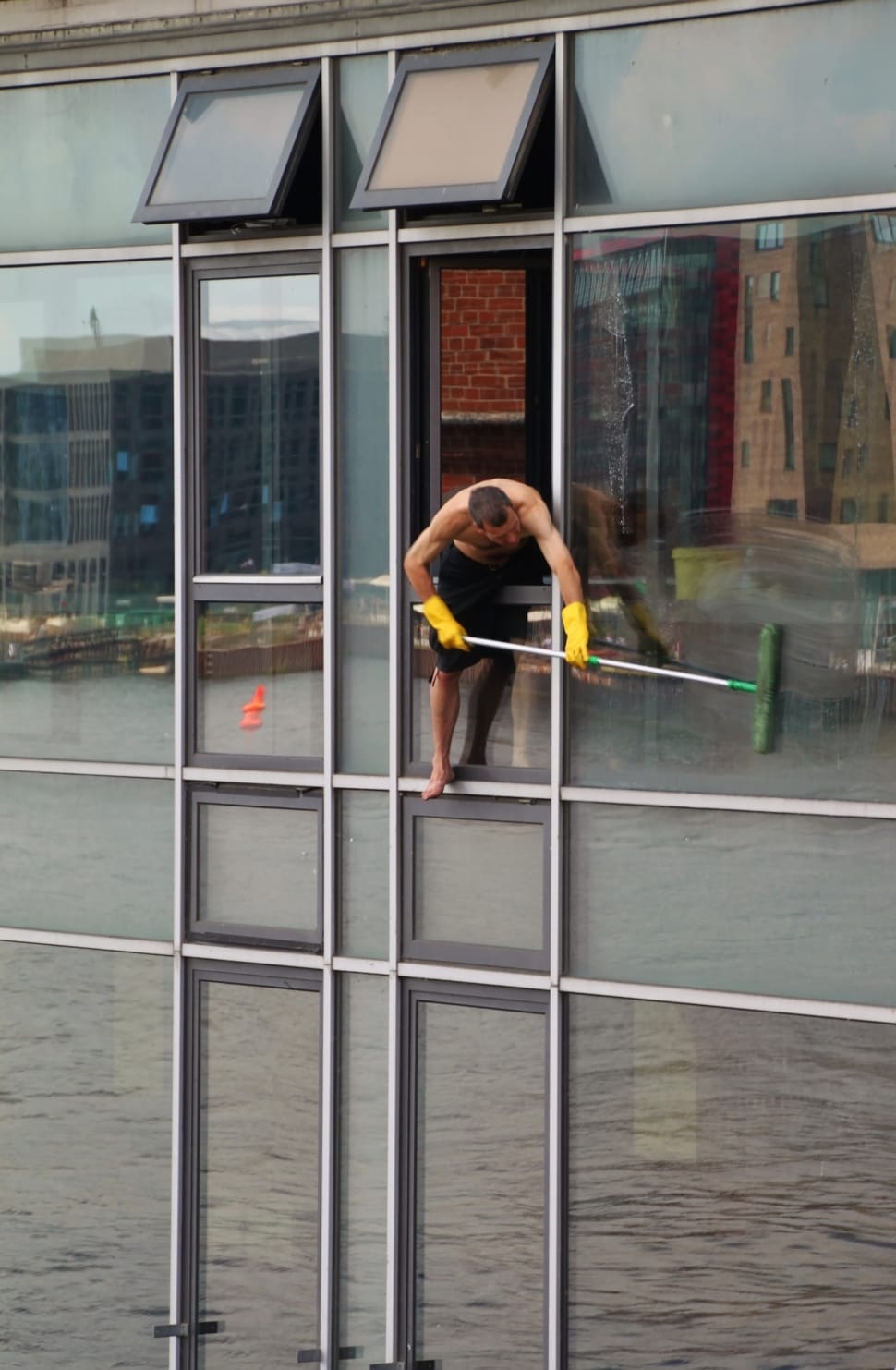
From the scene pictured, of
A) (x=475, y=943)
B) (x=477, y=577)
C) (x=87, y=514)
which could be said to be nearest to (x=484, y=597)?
(x=477, y=577)

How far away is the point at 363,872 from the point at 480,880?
61 centimetres

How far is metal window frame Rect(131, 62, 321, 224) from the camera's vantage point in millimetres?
8211

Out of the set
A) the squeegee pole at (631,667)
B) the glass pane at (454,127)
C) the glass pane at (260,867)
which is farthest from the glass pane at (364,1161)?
the glass pane at (454,127)

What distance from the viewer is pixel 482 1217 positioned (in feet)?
27.4

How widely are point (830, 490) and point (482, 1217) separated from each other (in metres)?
3.75

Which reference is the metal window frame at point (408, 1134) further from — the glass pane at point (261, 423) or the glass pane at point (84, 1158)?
the glass pane at point (261, 423)

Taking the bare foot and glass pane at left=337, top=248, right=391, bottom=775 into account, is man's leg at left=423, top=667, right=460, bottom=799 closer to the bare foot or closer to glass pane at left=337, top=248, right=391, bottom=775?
the bare foot

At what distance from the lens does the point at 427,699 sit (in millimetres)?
8406

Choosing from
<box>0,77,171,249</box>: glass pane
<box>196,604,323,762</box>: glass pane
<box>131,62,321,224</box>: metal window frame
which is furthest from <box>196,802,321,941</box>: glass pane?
<box>131,62,321,224</box>: metal window frame

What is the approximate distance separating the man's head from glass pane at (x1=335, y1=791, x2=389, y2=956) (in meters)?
1.48

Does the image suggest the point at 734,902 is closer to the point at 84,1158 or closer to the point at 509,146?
the point at 509,146

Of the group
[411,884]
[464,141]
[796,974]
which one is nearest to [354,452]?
[464,141]

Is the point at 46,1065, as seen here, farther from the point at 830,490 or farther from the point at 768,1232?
the point at 830,490

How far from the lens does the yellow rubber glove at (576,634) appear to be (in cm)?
775
